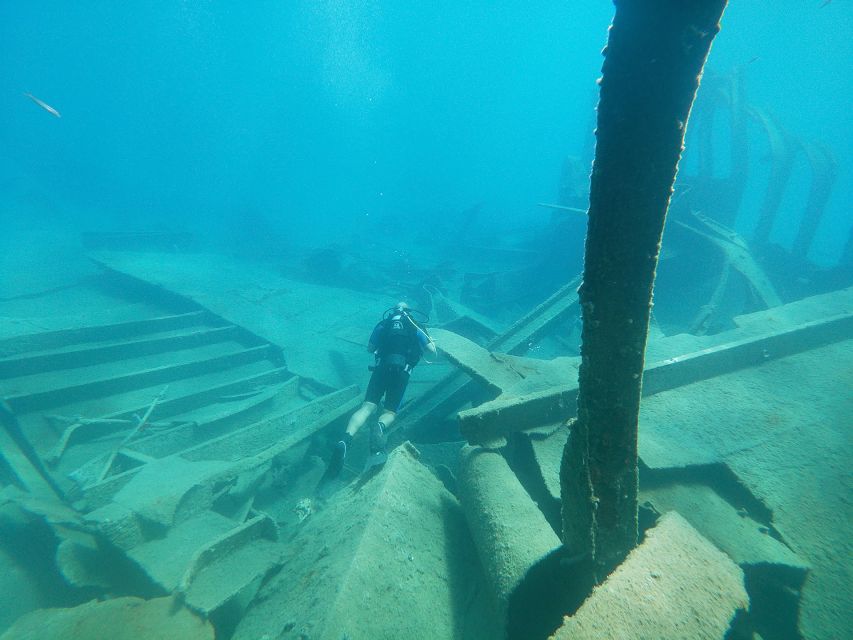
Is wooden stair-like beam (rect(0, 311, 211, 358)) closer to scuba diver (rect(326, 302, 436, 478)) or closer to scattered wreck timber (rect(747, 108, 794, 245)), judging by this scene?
scuba diver (rect(326, 302, 436, 478))

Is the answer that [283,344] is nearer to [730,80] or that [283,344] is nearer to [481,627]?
[481,627]

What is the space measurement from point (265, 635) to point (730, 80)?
61.2ft

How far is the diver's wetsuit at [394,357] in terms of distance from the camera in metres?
5.93

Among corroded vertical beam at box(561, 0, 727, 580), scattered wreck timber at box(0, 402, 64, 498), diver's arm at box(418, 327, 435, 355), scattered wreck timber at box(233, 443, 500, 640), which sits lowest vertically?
scattered wreck timber at box(0, 402, 64, 498)

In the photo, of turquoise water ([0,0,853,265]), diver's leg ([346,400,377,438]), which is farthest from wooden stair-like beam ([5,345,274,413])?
Result: turquoise water ([0,0,853,265])

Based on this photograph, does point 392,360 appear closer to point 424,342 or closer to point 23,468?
point 424,342

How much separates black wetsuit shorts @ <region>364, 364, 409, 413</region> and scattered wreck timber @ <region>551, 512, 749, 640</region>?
4.17m

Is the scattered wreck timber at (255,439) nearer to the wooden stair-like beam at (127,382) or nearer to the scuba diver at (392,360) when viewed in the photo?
the scuba diver at (392,360)

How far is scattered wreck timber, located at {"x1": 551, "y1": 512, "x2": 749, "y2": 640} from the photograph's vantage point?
1517mm

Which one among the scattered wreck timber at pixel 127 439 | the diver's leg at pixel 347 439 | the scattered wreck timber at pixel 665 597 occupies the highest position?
the scattered wreck timber at pixel 665 597

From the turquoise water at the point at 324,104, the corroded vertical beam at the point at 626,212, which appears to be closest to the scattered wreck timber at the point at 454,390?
the corroded vertical beam at the point at 626,212

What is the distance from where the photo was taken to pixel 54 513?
169 inches

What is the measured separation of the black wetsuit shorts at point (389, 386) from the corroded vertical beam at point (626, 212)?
439 cm

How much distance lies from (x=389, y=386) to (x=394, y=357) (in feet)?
1.55
